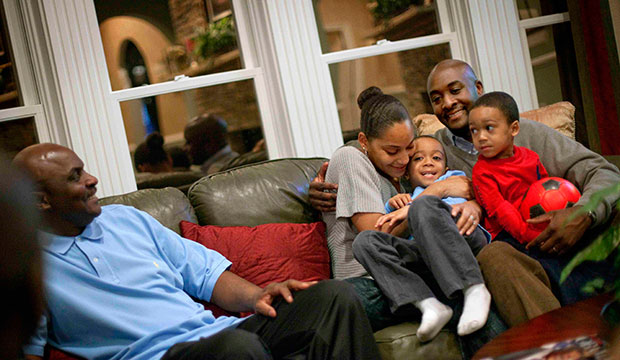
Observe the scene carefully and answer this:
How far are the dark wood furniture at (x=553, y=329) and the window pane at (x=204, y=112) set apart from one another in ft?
7.47

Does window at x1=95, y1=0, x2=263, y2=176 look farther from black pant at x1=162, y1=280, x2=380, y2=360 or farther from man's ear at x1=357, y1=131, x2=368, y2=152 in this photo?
black pant at x1=162, y1=280, x2=380, y2=360

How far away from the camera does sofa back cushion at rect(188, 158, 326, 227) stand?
2559 mm

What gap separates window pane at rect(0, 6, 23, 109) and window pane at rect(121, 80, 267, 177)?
521 mm

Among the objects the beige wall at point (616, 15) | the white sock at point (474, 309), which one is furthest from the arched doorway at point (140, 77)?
the beige wall at point (616, 15)

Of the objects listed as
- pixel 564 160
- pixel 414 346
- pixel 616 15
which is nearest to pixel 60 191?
pixel 414 346

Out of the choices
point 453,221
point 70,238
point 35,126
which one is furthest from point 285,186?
point 35,126

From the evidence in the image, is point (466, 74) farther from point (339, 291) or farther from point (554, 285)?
point (339, 291)

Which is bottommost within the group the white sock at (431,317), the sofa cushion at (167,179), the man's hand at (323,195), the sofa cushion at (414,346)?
the sofa cushion at (414,346)

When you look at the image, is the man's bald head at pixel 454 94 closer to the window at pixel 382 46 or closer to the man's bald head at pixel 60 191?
the window at pixel 382 46

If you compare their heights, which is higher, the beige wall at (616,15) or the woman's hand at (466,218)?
the beige wall at (616,15)

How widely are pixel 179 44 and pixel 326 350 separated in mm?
2279

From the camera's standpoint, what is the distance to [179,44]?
3391 mm

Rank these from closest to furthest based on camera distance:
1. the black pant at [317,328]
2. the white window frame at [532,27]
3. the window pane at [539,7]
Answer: the black pant at [317,328] → the white window frame at [532,27] → the window pane at [539,7]

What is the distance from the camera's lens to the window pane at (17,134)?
298cm
